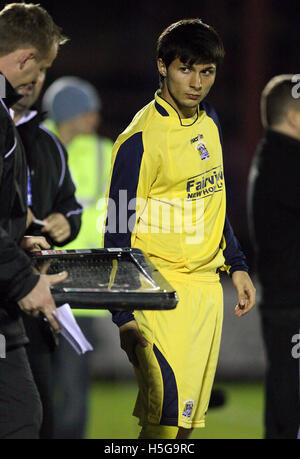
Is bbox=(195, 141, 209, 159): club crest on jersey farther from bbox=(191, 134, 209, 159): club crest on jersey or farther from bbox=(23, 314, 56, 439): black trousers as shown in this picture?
bbox=(23, 314, 56, 439): black trousers

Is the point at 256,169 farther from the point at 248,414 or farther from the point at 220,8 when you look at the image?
the point at 220,8

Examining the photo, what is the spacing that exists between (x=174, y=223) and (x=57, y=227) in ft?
2.67

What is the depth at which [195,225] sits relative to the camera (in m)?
2.77

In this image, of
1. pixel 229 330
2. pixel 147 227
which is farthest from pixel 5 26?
pixel 229 330

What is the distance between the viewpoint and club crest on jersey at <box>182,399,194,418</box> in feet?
8.96

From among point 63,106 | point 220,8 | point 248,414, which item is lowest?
point 248,414

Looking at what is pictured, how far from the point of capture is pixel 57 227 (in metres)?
3.44

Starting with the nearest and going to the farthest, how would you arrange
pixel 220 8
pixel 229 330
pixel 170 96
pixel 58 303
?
1. pixel 58 303
2. pixel 170 96
3. pixel 229 330
4. pixel 220 8

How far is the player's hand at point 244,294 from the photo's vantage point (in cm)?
287

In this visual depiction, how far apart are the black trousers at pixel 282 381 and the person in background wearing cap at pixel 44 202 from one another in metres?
0.93

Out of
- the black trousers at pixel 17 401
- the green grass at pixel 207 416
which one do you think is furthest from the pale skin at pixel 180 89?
the green grass at pixel 207 416

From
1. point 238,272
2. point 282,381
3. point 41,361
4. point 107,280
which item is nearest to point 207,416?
point 282,381

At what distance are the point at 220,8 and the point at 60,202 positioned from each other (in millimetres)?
3038
